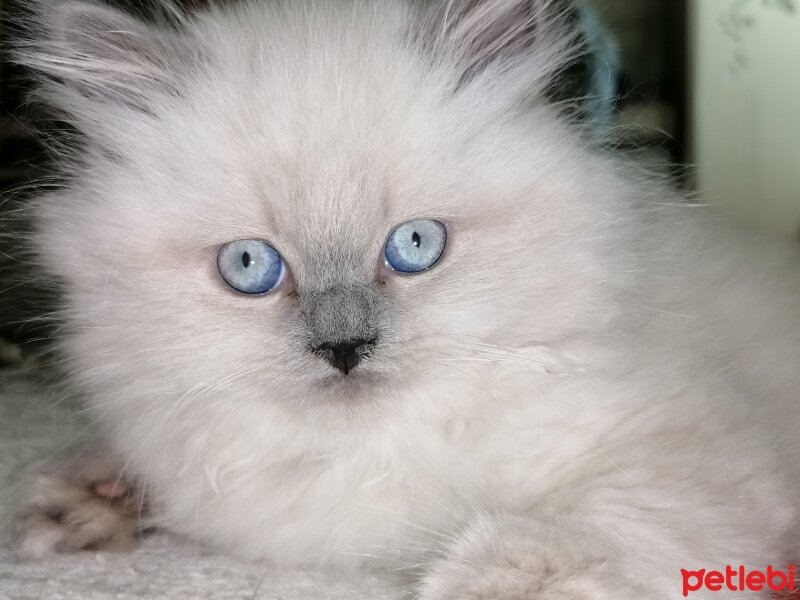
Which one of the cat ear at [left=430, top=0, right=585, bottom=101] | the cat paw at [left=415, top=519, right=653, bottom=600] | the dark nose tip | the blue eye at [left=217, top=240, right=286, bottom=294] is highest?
the cat ear at [left=430, top=0, right=585, bottom=101]

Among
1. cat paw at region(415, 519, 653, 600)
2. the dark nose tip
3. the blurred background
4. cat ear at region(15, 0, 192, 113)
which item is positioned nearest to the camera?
cat paw at region(415, 519, 653, 600)

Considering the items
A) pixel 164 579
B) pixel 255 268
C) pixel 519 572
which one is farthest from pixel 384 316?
pixel 164 579

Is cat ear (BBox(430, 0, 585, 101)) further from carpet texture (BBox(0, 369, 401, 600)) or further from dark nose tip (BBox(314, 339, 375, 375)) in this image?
carpet texture (BBox(0, 369, 401, 600))

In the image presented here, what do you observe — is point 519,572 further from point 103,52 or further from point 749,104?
point 749,104

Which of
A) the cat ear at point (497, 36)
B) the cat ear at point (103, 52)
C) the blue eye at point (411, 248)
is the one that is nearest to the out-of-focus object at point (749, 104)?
the cat ear at point (497, 36)

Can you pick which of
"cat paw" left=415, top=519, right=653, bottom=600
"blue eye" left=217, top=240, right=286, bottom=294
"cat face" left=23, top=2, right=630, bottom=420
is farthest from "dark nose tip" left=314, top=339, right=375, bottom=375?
"cat paw" left=415, top=519, right=653, bottom=600

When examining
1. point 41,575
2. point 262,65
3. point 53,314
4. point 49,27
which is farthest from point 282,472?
point 49,27

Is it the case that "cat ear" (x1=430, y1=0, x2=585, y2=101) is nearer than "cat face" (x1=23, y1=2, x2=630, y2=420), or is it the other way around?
"cat face" (x1=23, y1=2, x2=630, y2=420)

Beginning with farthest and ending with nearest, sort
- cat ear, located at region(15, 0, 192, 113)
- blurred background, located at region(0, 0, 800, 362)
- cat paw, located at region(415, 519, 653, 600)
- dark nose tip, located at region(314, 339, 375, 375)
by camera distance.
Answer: blurred background, located at region(0, 0, 800, 362) → cat ear, located at region(15, 0, 192, 113) → dark nose tip, located at region(314, 339, 375, 375) → cat paw, located at region(415, 519, 653, 600)
